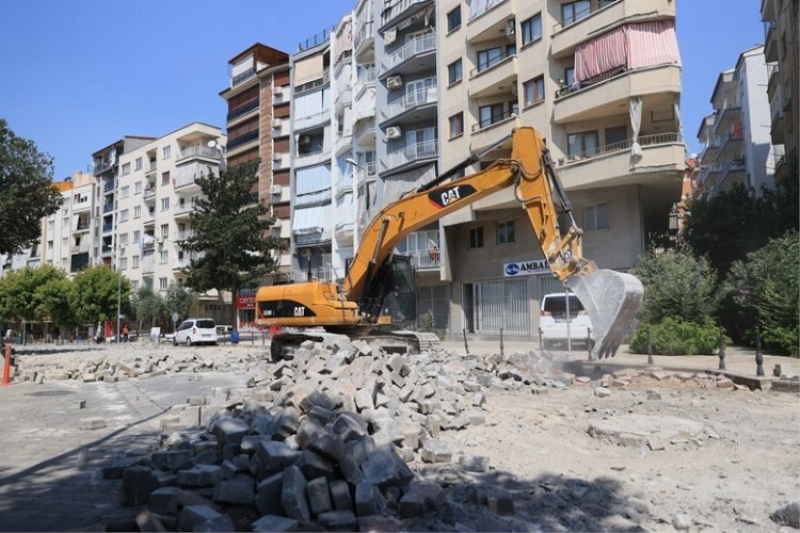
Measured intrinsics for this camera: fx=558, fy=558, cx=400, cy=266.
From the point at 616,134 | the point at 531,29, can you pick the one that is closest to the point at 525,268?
the point at 616,134

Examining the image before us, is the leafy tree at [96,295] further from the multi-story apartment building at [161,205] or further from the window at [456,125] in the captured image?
the window at [456,125]

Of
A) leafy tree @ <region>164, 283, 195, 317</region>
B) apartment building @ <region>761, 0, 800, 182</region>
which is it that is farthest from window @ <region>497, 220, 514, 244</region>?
leafy tree @ <region>164, 283, 195, 317</region>

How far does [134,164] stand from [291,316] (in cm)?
6281

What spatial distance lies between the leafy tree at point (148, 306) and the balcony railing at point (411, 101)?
32035mm

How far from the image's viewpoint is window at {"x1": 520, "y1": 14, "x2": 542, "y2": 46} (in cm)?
2802

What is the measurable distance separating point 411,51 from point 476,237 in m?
13.3

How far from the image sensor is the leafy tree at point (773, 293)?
17.2 m

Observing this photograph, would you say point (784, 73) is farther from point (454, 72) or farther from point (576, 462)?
point (576, 462)

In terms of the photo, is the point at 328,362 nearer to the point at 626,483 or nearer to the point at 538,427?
the point at 538,427

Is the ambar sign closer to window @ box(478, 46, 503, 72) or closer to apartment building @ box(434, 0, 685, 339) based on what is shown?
apartment building @ box(434, 0, 685, 339)

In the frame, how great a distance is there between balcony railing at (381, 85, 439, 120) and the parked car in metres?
18.3

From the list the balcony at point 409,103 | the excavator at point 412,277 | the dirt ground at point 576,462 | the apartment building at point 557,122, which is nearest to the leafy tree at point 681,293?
the apartment building at point 557,122

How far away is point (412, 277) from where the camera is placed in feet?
52.2

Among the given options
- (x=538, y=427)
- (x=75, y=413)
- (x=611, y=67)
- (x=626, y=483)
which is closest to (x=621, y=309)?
(x=538, y=427)
